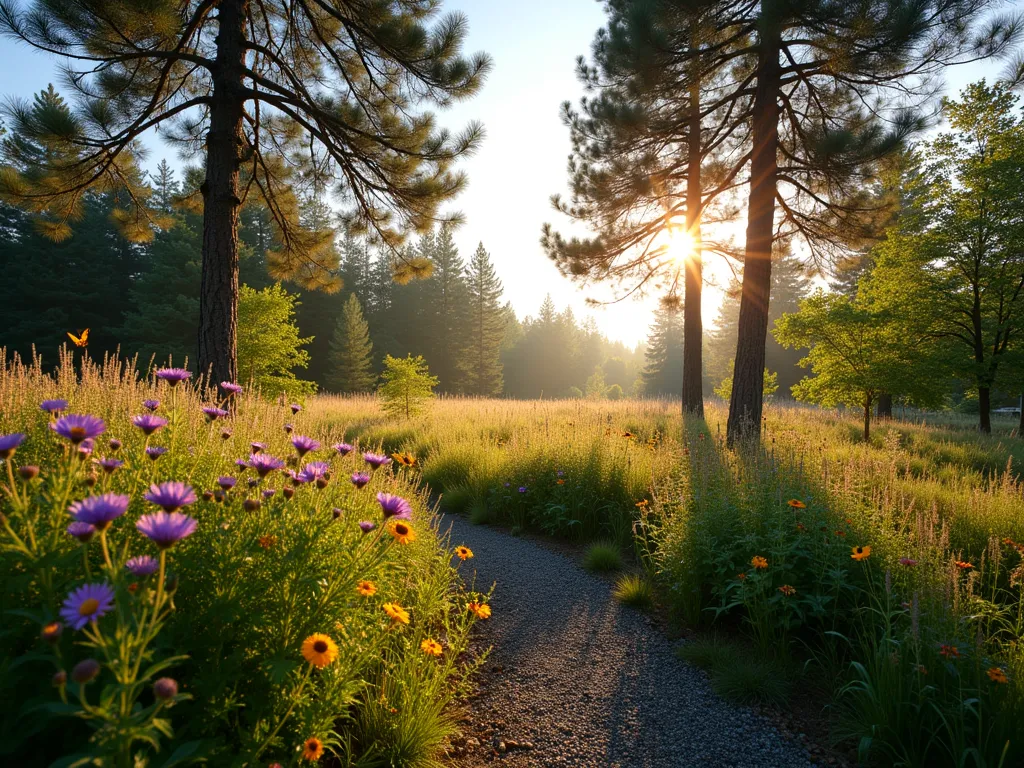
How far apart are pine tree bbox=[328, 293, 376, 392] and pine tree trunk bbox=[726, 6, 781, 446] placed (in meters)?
23.9

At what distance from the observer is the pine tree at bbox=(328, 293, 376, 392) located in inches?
1066

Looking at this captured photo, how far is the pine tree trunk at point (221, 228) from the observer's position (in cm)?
506

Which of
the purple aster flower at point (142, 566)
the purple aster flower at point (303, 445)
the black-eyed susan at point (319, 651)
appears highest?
the purple aster flower at point (303, 445)

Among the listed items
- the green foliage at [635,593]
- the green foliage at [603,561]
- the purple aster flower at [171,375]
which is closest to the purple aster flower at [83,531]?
the purple aster flower at [171,375]

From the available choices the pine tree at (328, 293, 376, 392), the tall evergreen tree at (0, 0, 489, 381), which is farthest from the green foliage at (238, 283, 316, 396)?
the pine tree at (328, 293, 376, 392)

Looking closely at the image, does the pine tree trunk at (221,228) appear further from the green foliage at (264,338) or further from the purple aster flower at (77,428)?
the green foliage at (264,338)

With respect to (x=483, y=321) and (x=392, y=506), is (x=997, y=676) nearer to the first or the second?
(x=392, y=506)

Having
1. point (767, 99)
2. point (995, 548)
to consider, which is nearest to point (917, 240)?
point (767, 99)

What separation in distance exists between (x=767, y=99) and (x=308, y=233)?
687 centimetres

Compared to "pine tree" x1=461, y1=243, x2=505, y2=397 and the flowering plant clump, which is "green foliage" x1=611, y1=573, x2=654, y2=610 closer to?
the flowering plant clump

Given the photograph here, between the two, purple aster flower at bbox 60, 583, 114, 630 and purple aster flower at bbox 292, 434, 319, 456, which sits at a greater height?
purple aster flower at bbox 292, 434, 319, 456

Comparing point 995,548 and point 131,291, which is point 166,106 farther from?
point 131,291

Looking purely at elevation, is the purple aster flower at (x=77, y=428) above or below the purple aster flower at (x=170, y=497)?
above

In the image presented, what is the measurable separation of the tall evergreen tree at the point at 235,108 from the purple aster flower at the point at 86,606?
4858 millimetres
